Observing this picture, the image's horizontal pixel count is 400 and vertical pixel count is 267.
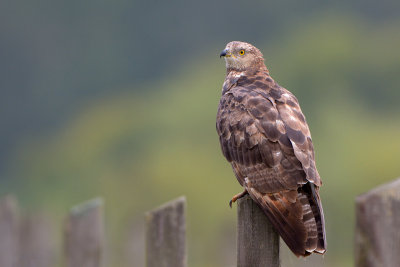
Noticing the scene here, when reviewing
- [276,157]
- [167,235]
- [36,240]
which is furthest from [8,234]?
[276,157]

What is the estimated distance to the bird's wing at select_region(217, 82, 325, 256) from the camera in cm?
504

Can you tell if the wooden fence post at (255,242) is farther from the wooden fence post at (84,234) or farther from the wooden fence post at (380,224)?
the wooden fence post at (84,234)

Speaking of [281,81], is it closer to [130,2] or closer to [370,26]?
[370,26]

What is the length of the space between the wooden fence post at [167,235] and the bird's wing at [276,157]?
18.5 inches

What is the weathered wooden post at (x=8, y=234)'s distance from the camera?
7.61m

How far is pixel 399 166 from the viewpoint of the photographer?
20922mm

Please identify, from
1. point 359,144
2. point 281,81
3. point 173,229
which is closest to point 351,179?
point 359,144

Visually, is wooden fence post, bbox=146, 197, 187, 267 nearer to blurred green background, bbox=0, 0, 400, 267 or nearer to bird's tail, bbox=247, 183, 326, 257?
bird's tail, bbox=247, 183, 326, 257

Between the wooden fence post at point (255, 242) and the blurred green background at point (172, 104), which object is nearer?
the wooden fence post at point (255, 242)

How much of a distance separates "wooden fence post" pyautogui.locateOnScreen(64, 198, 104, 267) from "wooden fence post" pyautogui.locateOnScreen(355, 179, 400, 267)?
8.25 feet

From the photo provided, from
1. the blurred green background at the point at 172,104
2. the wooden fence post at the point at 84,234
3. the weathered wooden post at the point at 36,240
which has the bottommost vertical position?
the wooden fence post at the point at 84,234

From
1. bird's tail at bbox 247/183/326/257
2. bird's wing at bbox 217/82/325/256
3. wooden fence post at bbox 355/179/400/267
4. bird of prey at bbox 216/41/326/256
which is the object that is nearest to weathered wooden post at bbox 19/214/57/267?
bird of prey at bbox 216/41/326/256

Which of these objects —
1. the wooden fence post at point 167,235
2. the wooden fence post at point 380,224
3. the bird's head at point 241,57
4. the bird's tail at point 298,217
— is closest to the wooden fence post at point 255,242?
the bird's tail at point 298,217

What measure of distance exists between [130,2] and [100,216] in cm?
6511
